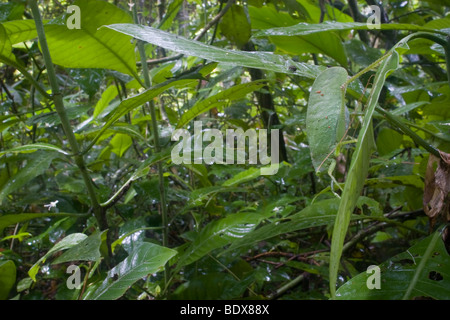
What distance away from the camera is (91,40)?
75cm

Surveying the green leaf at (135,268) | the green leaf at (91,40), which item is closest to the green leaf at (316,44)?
the green leaf at (91,40)

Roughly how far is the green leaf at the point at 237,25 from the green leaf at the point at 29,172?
0.65m

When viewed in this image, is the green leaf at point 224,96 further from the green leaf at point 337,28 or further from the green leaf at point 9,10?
the green leaf at point 9,10

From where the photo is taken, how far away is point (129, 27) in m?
0.54

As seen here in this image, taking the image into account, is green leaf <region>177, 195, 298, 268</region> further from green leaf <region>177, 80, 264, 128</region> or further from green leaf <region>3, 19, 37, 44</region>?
green leaf <region>3, 19, 37, 44</region>

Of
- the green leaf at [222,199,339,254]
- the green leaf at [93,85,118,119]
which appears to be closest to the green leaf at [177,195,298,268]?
the green leaf at [222,199,339,254]

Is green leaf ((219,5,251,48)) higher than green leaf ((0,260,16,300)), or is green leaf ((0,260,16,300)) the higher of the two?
green leaf ((219,5,251,48))

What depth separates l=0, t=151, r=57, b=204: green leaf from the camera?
0.89 metres

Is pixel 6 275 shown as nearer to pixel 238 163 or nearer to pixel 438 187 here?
pixel 238 163

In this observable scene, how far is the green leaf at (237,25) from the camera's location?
3.87ft

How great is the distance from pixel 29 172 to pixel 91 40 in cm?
39

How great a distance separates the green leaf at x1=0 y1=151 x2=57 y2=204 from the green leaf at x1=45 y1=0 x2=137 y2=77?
299mm

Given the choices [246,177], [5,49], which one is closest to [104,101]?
[5,49]
